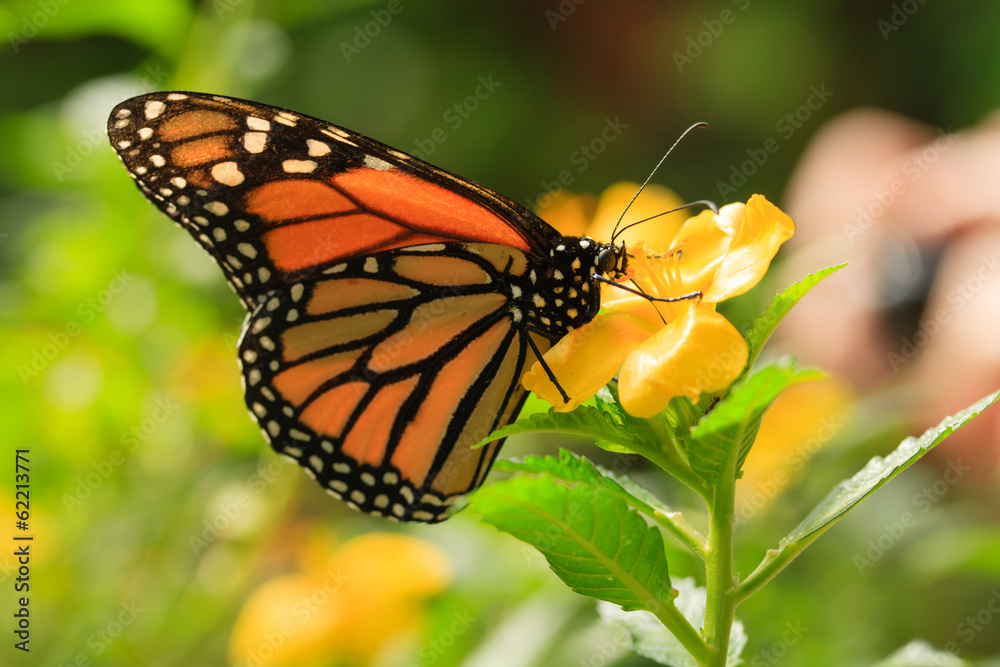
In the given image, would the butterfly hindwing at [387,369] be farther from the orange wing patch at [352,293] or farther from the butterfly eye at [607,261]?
the butterfly eye at [607,261]

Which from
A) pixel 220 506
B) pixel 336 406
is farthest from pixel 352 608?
pixel 336 406

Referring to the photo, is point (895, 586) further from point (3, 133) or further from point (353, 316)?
point (3, 133)

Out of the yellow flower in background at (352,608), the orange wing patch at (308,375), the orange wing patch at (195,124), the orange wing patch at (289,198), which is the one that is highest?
the orange wing patch at (195,124)

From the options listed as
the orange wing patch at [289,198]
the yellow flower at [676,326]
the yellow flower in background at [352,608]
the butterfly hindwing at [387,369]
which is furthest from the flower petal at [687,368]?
the yellow flower in background at [352,608]

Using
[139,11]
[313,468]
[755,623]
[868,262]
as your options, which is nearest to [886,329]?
[868,262]

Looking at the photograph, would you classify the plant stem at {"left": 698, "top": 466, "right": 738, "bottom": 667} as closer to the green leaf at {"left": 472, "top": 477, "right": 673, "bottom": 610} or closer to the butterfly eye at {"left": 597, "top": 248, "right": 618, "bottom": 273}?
the green leaf at {"left": 472, "top": 477, "right": 673, "bottom": 610}

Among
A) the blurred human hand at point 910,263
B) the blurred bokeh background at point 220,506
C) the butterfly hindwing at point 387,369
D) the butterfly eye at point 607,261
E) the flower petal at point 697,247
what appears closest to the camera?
the flower petal at point 697,247
